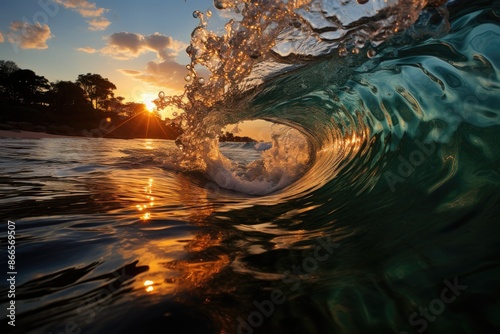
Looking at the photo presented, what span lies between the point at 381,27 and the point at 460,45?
0.60 metres

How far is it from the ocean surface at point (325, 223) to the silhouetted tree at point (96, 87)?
48.1m

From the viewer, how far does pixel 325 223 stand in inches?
80.7

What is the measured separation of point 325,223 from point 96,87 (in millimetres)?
51891

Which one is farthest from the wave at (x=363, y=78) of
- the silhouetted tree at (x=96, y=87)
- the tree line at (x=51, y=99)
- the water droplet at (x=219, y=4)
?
the silhouetted tree at (x=96, y=87)

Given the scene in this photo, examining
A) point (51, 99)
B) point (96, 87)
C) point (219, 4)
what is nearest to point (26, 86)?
point (51, 99)

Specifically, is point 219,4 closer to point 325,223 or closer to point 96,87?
point 325,223

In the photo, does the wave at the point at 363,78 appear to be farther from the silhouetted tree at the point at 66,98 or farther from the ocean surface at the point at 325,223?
the silhouetted tree at the point at 66,98

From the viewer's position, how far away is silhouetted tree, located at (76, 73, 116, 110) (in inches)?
1826

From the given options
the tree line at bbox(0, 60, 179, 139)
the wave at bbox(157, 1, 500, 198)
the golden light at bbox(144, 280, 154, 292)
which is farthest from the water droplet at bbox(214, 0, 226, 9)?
the tree line at bbox(0, 60, 179, 139)

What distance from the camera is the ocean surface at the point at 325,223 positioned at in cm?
98

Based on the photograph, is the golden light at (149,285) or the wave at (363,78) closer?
the golden light at (149,285)

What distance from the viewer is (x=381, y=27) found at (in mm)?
2707

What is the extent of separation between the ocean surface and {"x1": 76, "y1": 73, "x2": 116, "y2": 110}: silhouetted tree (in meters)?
48.1

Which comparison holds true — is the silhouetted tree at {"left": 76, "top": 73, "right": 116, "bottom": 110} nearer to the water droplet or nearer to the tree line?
the tree line
